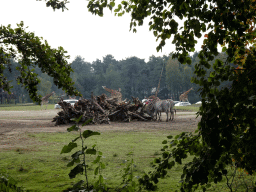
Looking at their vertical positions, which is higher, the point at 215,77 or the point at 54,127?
the point at 215,77

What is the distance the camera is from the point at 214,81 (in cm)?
186

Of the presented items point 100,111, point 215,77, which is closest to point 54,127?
point 100,111

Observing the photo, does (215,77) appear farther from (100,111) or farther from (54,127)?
(100,111)

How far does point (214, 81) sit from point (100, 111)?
15.8m

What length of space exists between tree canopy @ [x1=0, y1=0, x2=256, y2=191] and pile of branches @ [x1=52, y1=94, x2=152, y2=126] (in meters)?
13.6

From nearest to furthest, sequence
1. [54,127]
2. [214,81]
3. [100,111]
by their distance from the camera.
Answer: [214,81] → [54,127] → [100,111]

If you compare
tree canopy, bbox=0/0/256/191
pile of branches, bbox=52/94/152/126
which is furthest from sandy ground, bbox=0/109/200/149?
tree canopy, bbox=0/0/256/191

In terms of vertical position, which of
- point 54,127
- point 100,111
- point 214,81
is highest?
point 214,81

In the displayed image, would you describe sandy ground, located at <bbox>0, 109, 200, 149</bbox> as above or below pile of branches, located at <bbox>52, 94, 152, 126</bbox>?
below

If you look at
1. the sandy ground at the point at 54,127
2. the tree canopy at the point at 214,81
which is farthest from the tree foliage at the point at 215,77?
the sandy ground at the point at 54,127

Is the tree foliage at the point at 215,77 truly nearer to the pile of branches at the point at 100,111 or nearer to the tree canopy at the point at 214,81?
the tree canopy at the point at 214,81

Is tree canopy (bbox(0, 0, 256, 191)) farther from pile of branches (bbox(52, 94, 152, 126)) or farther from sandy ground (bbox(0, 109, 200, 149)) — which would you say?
pile of branches (bbox(52, 94, 152, 126))

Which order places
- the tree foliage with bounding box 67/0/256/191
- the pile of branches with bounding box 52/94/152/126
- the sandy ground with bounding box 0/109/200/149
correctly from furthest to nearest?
1. the pile of branches with bounding box 52/94/152/126
2. the sandy ground with bounding box 0/109/200/149
3. the tree foliage with bounding box 67/0/256/191

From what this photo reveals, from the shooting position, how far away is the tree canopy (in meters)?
1.67
